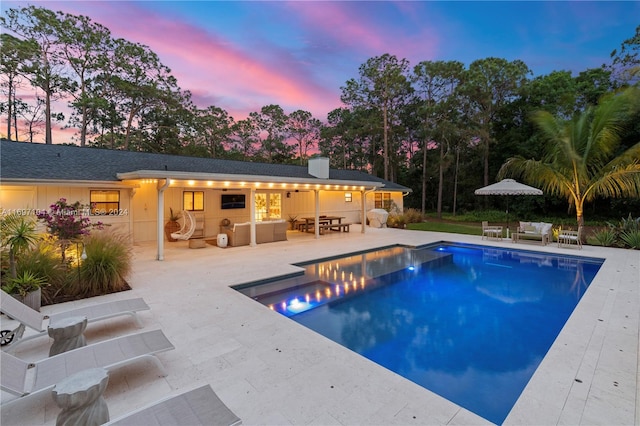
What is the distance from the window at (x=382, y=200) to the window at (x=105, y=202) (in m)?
14.9

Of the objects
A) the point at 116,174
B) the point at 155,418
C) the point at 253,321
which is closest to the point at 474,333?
the point at 253,321

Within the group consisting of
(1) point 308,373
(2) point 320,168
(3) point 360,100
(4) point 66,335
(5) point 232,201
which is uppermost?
(3) point 360,100

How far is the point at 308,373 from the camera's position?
3.22m

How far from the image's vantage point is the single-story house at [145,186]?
9031 millimetres

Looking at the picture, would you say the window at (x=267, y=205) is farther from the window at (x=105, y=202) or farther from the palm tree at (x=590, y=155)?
the palm tree at (x=590, y=155)

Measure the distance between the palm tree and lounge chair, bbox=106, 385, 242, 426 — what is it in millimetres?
14079

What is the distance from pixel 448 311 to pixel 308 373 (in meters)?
3.67

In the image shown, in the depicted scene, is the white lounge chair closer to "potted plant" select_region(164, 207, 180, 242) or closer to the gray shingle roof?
"potted plant" select_region(164, 207, 180, 242)

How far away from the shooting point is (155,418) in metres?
2.18

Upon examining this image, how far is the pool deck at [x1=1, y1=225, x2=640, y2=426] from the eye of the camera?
2.58 meters

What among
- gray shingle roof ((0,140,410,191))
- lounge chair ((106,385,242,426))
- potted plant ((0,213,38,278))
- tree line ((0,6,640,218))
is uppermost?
tree line ((0,6,640,218))

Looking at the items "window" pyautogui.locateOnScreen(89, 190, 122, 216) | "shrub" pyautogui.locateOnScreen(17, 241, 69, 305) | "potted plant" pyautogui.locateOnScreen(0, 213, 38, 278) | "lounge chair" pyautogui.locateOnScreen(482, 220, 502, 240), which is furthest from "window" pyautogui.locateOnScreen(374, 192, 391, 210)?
"potted plant" pyautogui.locateOnScreen(0, 213, 38, 278)

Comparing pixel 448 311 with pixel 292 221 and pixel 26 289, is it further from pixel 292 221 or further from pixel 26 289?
pixel 292 221

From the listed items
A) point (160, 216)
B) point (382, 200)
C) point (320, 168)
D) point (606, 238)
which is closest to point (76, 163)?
point (160, 216)
